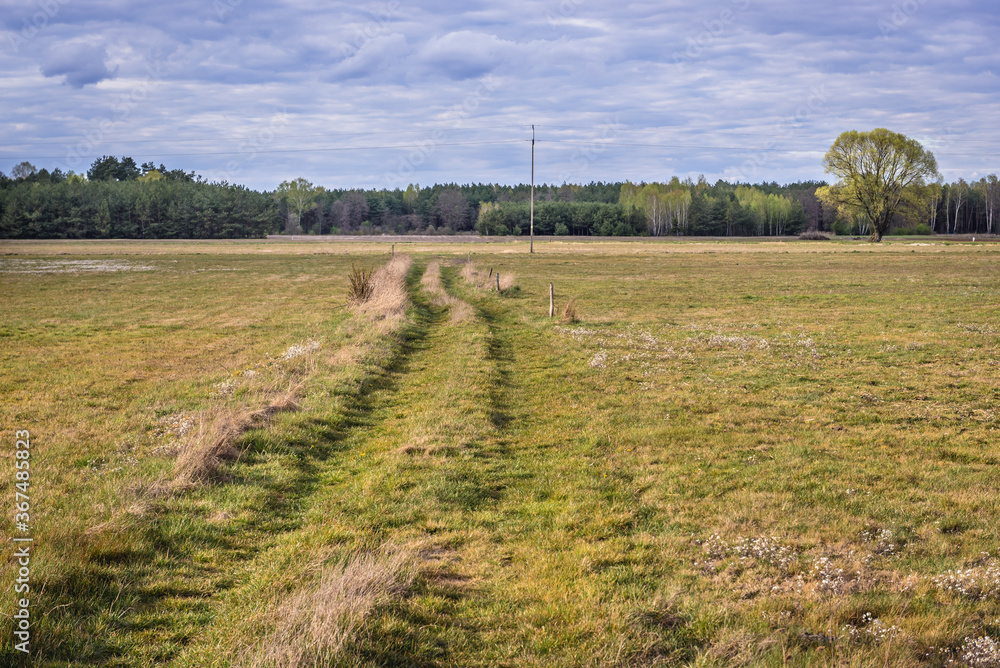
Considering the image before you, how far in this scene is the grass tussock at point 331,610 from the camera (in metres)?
4.89

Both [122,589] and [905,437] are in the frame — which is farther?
[905,437]

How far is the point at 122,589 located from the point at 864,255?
74612 millimetres

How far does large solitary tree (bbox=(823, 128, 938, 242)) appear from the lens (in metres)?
98.1

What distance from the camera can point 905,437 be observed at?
1128 centimetres

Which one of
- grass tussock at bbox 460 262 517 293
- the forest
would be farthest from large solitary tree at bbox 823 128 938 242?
grass tussock at bbox 460 262 517 293

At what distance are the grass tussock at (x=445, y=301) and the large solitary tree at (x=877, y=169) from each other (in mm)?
79977

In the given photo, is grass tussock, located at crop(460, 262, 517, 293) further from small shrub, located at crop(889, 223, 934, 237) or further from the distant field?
small shrub, located at crop(889, 223, 934, 237)

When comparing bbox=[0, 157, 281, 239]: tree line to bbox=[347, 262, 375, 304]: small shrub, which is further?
bbox=[0, 157, 281, 239]: tree line

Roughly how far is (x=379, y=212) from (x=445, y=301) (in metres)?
161

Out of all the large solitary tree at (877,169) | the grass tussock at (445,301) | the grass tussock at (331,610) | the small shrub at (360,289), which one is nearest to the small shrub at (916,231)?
the large solitary tree at (877,169)

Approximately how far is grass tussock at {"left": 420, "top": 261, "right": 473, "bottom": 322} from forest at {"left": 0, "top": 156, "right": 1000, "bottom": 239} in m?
80.2

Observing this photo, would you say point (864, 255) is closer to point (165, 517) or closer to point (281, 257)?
point (281, 257)

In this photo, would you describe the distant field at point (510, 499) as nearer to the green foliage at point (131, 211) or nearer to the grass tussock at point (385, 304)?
the grass tussock at point (385, 304)

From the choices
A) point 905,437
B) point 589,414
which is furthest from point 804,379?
point 589,414
